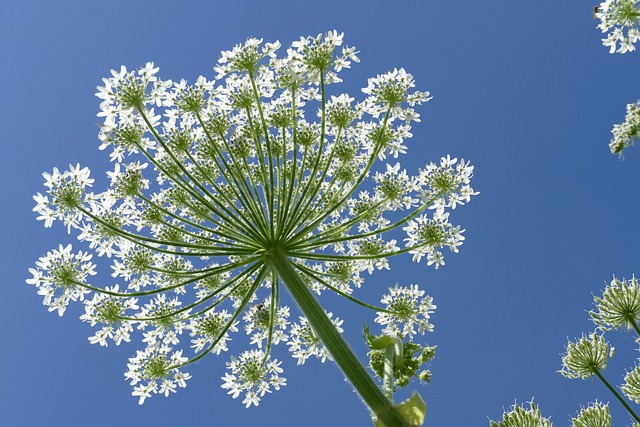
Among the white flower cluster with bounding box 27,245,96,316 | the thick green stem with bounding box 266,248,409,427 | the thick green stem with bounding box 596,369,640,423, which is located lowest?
the thick green stem with bounding box 596,369,640,423

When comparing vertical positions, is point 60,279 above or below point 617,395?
above

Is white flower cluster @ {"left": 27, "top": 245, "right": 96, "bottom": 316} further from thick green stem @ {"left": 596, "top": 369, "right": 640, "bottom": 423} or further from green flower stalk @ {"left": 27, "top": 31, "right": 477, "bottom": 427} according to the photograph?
thick green stem @ {"left": 596, "top": 369, "right": 640, "bottom": 423}

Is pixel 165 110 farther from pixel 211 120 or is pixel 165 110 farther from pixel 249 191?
pixel 249 191

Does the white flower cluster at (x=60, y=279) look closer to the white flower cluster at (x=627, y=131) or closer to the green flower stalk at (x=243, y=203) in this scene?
the green flower stalk at (x=243, y=203)

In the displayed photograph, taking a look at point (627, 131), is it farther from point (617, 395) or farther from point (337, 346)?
point (337, 346)

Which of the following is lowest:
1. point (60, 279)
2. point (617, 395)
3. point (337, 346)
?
point (617, 395)

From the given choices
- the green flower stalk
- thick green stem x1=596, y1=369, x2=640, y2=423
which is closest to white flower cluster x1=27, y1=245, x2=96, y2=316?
the green flower stalk

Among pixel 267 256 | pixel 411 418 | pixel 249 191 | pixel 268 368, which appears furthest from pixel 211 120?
pixel 411 418

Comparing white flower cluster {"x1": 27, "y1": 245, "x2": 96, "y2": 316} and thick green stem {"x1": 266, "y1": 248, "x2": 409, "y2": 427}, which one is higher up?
white flower cluster {"x1": 27, "y1": 245, "x2": 96, "y2": 316}

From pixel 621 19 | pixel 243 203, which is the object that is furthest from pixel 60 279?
pixel 621 19
